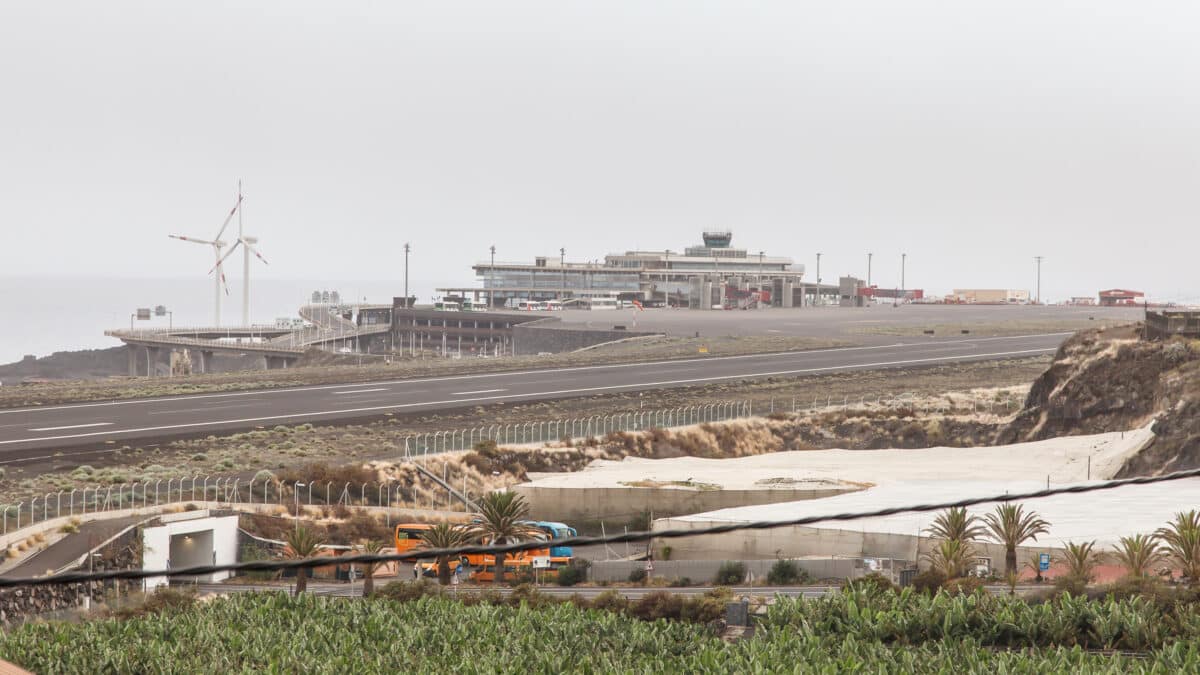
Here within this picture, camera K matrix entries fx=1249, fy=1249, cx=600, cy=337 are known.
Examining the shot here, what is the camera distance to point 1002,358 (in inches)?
3617

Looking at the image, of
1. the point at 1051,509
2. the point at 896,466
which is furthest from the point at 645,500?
the point at 896,466

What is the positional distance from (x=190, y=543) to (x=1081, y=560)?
22.7 meters

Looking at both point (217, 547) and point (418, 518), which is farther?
point (418, 518)

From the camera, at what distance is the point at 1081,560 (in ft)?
93.1

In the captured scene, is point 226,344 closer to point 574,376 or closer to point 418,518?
point 574,376

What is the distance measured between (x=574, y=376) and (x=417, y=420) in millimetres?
20799

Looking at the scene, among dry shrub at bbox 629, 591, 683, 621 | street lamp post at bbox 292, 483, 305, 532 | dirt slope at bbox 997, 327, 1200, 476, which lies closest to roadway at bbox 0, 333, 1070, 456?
street lamp post at bbox 292, 483, 305, 532

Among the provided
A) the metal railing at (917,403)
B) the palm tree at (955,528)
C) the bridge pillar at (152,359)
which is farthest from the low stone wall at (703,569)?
the bridge pillar at (152,359)

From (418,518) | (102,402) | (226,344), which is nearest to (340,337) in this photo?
(226,344)

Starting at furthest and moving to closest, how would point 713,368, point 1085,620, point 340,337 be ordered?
point 340,337 → point 713,368 → point 1085,620

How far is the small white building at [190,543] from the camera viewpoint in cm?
3216

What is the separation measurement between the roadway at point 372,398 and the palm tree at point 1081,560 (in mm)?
32703

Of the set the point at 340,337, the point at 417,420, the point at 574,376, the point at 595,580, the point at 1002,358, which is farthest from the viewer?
the point at 340,337

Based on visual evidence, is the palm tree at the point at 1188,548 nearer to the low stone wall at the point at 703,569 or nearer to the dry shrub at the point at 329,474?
the low stone wall at the point at 703,569
